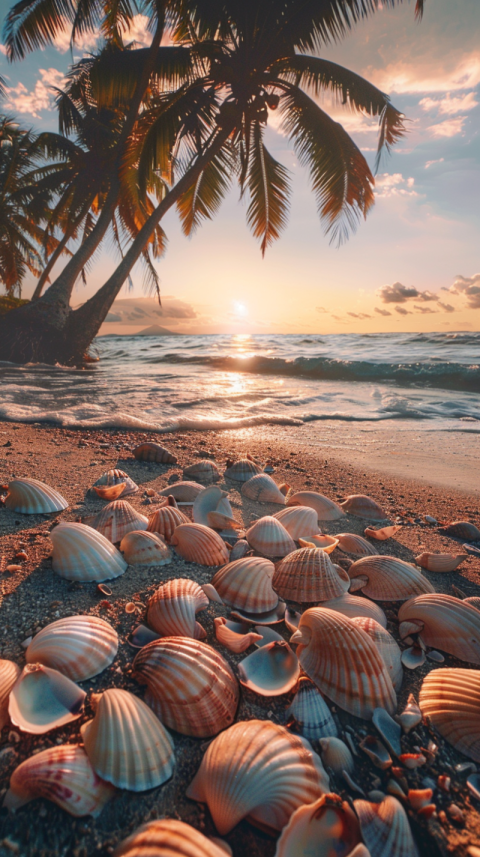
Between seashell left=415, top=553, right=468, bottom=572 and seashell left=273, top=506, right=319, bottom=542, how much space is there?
0.58 m

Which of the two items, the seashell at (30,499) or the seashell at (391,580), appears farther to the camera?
the seashell at (30,499)

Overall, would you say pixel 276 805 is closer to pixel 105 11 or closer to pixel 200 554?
pixel 200 554

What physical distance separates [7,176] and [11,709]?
22624mm

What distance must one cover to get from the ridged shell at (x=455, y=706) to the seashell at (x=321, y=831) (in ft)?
1.48

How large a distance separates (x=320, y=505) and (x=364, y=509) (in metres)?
0.35

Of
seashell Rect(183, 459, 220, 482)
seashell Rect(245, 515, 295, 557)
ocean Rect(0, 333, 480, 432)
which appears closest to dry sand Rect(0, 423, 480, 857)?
seashell Rect(183, 459, 220, 482)

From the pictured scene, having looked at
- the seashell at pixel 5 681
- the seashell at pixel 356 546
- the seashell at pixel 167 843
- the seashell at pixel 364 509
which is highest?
the seashell at pixel 5 681

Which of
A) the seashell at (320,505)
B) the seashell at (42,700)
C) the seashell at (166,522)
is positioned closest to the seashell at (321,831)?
the seashell at (42,700)

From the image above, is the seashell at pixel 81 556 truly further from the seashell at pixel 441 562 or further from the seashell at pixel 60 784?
the seashell at pixel 441 562

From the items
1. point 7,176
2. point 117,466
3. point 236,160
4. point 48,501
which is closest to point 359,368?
point 236,160

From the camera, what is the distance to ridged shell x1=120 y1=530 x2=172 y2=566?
5.91 feet

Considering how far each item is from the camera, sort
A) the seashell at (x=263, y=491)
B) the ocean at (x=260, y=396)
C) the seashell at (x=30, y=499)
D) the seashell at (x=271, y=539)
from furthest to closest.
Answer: the ocean at (x=260, y=396) < the seashell at (x=263, y=491) < the seashell at (x=30, y=499) < the seashell at (x=271, y=539)

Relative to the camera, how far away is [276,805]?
88 centimetres

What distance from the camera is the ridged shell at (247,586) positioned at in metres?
1.57
